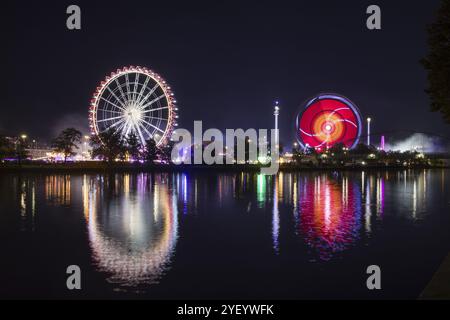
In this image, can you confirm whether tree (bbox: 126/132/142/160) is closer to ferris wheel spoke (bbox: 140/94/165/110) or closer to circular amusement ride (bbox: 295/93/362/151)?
ferris wheel spoke (bbox: 140/94/165/110)

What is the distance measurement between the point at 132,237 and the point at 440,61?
9.44 meters

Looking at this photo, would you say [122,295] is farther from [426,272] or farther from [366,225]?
[366,225]

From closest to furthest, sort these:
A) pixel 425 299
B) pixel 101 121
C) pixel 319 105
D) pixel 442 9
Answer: pixel 425 299 < pixel 442 9 < pixel 101 121 < pixel 319 105

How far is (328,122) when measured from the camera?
81.2 meters

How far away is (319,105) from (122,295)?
74753 mm

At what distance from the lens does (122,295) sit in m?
7.91

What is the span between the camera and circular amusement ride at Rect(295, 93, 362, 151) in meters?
78.4

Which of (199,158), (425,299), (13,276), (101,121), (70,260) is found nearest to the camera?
(425,299)

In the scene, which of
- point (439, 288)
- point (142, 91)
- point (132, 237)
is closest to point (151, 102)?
point (142, 91)

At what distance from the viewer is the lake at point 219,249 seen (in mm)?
8469

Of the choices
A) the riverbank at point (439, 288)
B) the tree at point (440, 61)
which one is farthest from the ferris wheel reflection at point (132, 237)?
the tree at point (440, 61)

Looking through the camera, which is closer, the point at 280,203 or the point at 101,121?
the point at 280,203
